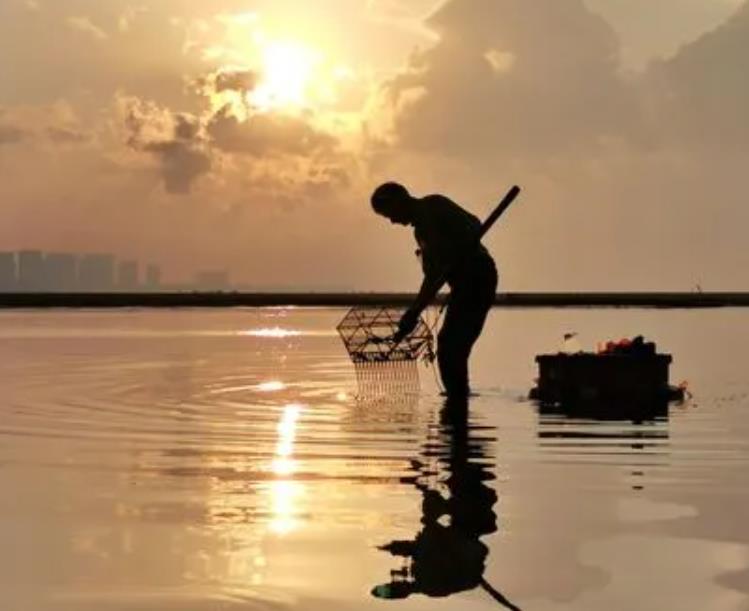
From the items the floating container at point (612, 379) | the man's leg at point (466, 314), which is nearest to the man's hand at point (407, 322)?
the man's leg at point (466, 314)

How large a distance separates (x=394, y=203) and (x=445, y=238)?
0.68m

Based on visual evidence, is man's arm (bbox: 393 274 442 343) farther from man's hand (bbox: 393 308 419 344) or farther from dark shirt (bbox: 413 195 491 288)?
dark shirt (bbox: 413 195 491 288)

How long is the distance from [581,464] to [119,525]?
439cm

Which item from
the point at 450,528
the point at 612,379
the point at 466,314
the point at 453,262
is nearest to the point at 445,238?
the point at 453,262

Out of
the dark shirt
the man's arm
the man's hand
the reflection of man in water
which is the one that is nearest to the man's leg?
the reflection of man in water

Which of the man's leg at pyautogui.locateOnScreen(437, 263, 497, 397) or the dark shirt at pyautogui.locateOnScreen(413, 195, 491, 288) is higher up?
the dark shirt at pyautogui.locateOnScreen(413, 195, 491, 288)

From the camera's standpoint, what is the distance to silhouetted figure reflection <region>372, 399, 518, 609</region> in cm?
643

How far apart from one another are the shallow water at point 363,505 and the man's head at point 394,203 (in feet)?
7.14

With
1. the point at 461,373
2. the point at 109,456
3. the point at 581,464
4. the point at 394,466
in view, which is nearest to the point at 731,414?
the point at 461,373

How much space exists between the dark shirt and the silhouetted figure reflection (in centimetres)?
268

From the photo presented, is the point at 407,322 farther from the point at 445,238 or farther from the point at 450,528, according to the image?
the point at 450,528

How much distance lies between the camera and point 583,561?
23.1 feet

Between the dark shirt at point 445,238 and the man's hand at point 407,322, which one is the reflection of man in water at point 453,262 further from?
the man's hand at point 407,322

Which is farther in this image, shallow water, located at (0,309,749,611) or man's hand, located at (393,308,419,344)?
→ man's hand, located at (393,308,419,344)
